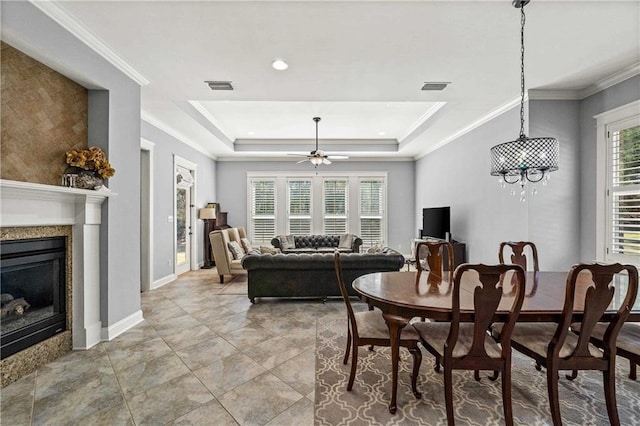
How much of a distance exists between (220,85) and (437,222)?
494 cm

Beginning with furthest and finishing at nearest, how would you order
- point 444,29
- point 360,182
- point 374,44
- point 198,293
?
point 360,182
point 198,293
point 374,44
point 444,29

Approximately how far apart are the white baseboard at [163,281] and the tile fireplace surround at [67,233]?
2.18m

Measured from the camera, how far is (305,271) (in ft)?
14.3

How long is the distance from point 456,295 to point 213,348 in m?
2.37

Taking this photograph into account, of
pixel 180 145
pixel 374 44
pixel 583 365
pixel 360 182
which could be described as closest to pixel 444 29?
pixel 374 44

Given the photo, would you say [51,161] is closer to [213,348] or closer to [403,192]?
[213,348]

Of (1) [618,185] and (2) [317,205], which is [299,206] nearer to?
(2) [317,205]

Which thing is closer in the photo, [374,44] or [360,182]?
[374,44]

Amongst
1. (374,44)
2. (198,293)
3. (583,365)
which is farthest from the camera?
(198,293)

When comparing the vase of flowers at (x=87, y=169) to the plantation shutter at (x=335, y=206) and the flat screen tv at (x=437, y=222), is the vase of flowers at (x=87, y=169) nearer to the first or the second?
the flat screen tv at (x=437, y=222)

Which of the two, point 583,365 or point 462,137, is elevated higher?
point 462,137

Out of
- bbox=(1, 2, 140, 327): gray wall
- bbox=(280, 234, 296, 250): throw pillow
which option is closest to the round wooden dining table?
bbox=(1, 2, 140, 327): gray wall

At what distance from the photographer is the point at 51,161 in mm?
2596

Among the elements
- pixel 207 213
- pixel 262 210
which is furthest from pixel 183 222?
pixel 262 210
